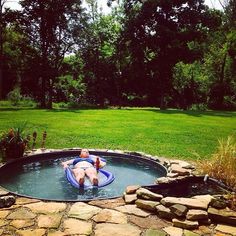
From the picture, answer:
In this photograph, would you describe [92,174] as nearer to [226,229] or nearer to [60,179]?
[60,179]

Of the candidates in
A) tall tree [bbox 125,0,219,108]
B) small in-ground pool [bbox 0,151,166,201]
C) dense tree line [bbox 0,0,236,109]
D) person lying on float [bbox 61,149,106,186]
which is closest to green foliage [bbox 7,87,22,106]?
dense tree line [bbox 0,0,236,109]

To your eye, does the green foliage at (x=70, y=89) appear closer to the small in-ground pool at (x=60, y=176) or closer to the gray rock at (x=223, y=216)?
the small in-ground pool at (x=60, y=176)

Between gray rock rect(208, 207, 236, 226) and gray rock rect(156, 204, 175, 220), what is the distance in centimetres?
60

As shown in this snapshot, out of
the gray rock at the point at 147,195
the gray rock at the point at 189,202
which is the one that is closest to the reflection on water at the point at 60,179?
the gray rock at the point at 147,195

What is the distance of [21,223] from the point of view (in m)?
4.44

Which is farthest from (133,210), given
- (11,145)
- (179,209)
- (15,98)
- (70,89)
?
(70,89)

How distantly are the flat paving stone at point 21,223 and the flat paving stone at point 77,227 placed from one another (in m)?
0.49

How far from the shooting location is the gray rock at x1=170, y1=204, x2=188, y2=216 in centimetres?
471

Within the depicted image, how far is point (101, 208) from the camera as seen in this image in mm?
5109

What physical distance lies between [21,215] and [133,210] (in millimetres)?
1713

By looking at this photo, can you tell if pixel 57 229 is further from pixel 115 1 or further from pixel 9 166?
pixel 115 1

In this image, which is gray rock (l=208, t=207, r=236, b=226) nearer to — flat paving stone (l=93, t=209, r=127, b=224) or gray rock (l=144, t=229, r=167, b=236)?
gray rock (l=144, t=229, r=167, b=236)

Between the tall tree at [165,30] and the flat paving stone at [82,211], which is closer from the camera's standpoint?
the flat paving stone at [82,211]

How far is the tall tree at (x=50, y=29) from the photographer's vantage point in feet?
82.0
